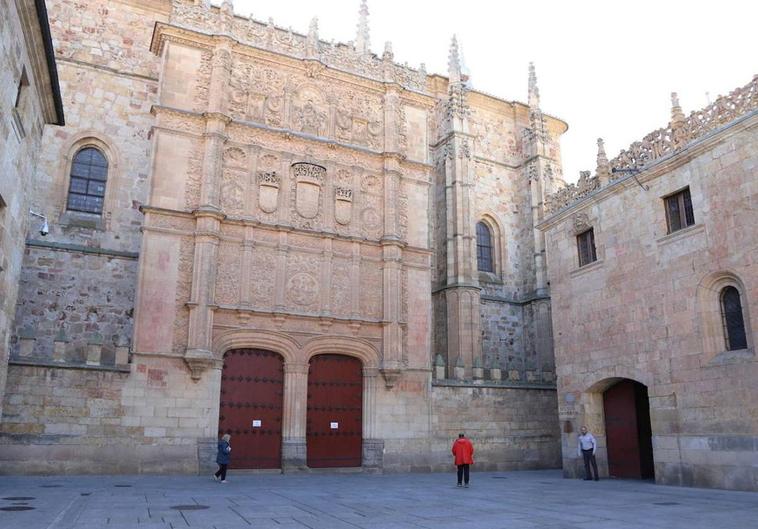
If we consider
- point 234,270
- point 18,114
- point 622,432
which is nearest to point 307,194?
point 234,270

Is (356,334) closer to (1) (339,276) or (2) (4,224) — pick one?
(1) (339,276)

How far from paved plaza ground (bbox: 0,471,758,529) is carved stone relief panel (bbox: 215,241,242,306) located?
554 centimetres

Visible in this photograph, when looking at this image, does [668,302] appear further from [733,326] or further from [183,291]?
[183,291]

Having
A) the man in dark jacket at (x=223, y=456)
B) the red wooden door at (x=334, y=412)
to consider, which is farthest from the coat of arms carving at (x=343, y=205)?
the man in dark jacket at (x=223, y=456)

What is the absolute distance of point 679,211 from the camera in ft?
52.7

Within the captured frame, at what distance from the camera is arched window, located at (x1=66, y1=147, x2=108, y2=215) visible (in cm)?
2238

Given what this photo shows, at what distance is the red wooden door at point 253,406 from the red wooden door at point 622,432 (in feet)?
33.0

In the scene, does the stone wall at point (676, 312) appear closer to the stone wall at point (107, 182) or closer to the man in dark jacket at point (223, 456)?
the man in dark jacket at point (223, 456)

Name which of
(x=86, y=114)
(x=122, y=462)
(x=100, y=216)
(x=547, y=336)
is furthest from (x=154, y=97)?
(x=547, y=336)

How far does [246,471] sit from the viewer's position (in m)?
19.2

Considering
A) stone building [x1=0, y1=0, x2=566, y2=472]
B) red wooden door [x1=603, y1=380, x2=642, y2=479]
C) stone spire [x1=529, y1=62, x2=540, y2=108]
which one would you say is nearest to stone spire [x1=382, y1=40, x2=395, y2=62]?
stone building [x1=0, y1=0, x2=566, y2=472]

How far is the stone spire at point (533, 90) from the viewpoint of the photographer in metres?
32.5

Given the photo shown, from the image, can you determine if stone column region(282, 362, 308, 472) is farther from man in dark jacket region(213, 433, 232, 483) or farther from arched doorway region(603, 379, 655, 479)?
arched doorway region(603, 379, 655, 479)

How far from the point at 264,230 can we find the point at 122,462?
8.30 metres
